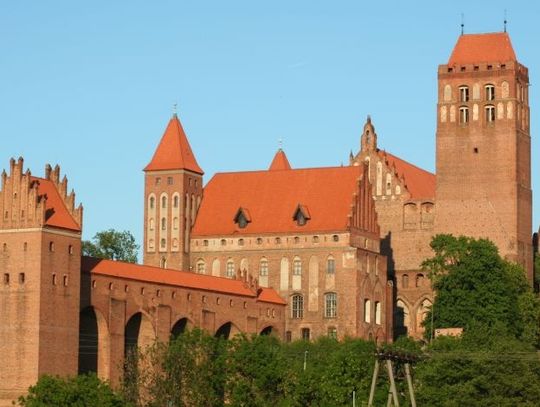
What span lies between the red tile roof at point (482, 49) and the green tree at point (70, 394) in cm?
4034

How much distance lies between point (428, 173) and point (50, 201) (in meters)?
39.8

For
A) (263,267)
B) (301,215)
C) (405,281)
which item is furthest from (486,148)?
(263,267)

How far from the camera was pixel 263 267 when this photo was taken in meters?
113

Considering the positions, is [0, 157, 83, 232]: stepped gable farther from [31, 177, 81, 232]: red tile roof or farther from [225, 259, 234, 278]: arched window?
[225, 259, 234, 278]: arched window

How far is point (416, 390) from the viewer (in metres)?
91.2

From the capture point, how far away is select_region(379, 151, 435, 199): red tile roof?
12119 cm

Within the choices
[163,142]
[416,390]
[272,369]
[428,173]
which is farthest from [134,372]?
[428,173]

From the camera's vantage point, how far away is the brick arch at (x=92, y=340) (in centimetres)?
9444

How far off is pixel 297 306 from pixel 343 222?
5430 millimetres

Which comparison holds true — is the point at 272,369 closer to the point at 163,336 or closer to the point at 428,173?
the point at 163,336

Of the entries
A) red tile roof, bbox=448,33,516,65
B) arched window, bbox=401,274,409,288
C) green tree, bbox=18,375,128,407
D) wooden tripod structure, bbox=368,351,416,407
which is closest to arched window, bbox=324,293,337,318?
arched window, bbox=401,274,409,288

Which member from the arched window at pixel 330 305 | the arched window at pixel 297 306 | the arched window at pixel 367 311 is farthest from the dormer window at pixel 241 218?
the arched window at pixel 367 311

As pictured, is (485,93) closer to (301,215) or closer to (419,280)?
(419,280)

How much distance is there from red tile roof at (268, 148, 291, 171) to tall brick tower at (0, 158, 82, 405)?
31.9 meters
